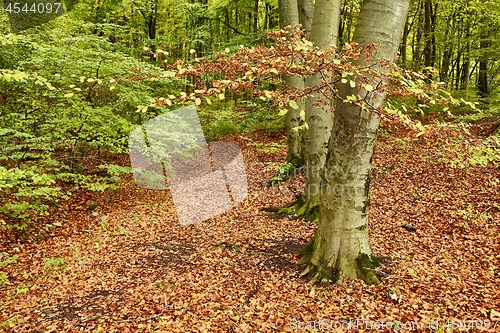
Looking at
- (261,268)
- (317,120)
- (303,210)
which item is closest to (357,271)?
(261,268)

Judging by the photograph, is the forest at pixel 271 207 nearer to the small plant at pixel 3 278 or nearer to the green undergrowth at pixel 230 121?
the small plant at pixel 3 278

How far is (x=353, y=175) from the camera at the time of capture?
4.62 metres

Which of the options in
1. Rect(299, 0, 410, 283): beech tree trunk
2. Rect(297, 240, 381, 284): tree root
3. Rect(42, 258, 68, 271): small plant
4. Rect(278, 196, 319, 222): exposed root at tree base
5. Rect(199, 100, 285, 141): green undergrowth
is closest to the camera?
Rect(299, 0, 410, 283): beech tree trunk

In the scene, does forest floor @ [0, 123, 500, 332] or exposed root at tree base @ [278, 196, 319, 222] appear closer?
forest floor @ [0, 123, 500, 332]

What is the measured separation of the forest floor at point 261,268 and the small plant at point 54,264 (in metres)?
0.03

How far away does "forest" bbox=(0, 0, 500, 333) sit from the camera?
150 inches

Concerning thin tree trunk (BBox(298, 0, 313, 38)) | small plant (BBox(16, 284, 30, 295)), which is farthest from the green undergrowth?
small plant (BBox(16, 284, 30, 295))

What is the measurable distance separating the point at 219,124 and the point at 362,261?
1462 centimetres

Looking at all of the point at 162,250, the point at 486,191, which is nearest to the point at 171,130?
the point at 162,250

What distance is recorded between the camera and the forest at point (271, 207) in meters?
3.80

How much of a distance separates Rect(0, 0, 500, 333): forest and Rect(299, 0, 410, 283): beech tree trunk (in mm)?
21

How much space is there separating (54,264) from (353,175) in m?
6.31

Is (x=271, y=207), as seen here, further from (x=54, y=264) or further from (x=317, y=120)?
(x=54, y=264)

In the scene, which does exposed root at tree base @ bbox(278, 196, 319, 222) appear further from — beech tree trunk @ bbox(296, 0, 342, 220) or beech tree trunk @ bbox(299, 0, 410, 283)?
beech tree trunk @ bbox(299, 0, 410, 283)
